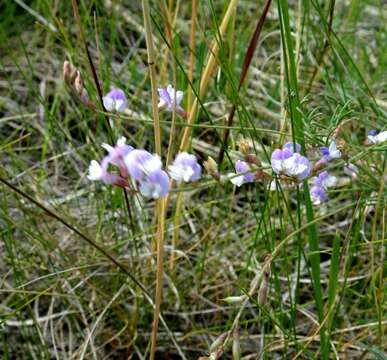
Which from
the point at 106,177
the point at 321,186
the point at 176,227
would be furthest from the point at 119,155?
the point at 176,227

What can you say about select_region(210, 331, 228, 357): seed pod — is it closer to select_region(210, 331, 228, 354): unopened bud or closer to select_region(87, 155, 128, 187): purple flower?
select_region(210, 331, 228, 354): unopened bud

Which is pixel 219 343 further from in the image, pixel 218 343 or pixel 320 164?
pixel 320 164

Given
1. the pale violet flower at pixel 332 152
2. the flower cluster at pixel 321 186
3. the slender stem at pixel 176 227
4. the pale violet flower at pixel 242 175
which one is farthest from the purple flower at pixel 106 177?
the slender stem at pixel 176 227

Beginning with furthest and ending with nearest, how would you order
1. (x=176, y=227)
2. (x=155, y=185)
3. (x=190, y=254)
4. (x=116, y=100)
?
(x=190, y=254), (x=176, y=227), (x=116, y=100), (x=155, y=185)

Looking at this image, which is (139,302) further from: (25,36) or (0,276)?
(25,36)

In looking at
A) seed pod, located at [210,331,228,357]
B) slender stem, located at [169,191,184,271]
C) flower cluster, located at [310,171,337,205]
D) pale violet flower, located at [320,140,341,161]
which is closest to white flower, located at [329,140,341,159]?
pale violet flower, located at [320,140,341,161]

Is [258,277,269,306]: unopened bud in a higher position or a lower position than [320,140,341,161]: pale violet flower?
lower

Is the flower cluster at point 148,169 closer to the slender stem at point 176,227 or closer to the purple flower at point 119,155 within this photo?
the purple flower at point 119,155

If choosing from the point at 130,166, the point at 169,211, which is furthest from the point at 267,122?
the point at 130,166
